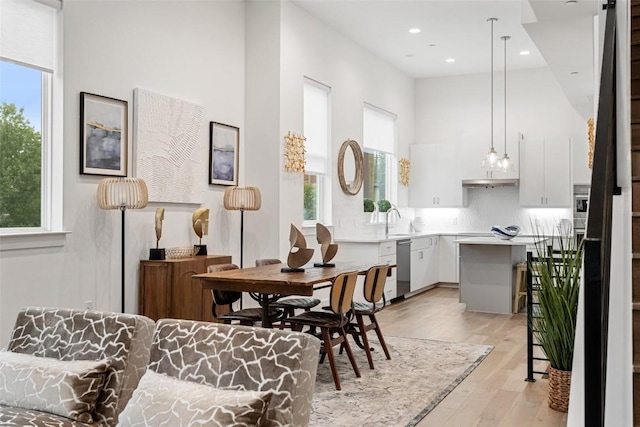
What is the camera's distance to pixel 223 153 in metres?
6.26

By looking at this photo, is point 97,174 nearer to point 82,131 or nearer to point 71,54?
point 82,131

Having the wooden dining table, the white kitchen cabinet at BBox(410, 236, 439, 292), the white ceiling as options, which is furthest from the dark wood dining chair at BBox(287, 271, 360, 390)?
the white kitchen cabinet at BBox(410, 236, 439, 292)

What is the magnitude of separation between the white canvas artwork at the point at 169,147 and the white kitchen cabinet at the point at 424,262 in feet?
12.6

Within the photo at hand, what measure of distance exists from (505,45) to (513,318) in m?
3.80

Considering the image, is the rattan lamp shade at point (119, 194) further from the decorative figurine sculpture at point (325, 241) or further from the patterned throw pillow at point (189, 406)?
the patterned throw pillow at point (189, 406)

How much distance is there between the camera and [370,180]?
8.88m

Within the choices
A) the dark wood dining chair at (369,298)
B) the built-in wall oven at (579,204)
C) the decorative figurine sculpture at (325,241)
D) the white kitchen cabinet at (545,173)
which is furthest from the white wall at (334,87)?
the built-in wall oven at (579,204)

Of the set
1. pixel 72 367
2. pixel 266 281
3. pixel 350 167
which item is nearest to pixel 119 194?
pixel 266 281

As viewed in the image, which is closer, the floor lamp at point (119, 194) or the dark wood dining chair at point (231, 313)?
the floor lamp at point (119, 194)

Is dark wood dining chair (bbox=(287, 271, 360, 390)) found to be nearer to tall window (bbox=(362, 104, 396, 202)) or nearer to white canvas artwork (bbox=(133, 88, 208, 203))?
white canvas artwork (bbox=(133, 88, 208, 203))

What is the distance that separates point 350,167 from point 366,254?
4.26 feet

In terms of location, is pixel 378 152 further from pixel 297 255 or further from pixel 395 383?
pixel 395 383

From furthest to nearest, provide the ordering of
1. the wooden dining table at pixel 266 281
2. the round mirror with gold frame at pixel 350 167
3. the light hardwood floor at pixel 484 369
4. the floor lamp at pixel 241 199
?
1. the round mirror with gold frame at pixel 350 167
2. the floor lamp at pixel 241 199
3. the wooden dining table at pixel 266 281
4. the light hardwood floor at pixel 484 369

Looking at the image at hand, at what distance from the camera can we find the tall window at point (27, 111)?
418cm
